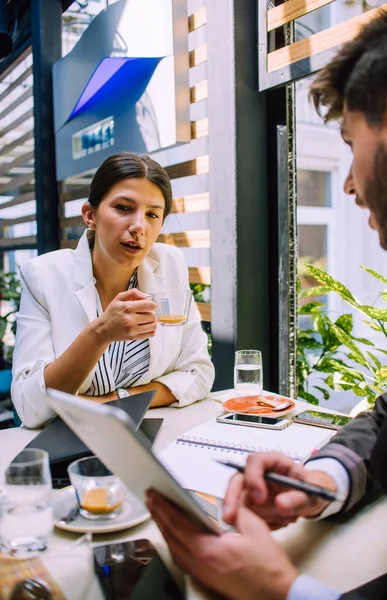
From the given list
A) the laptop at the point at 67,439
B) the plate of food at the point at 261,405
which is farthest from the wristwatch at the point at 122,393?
the plate of food at the point at 261,405

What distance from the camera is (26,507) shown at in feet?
2.91

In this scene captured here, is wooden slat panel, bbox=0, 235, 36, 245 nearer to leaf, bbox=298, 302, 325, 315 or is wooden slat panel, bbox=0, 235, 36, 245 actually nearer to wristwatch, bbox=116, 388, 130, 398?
leaf, bbox=298, 302, 325, 315

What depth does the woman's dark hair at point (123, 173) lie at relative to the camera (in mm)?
1926

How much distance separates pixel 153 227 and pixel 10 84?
398 cm

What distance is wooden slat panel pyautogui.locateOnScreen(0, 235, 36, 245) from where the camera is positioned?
4738 mm

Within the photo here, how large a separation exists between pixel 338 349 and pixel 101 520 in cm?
198

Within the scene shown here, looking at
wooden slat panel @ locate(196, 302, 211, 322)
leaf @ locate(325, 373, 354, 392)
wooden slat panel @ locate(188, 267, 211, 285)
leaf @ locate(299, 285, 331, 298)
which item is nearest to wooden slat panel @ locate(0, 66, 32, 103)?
wooden slat panel @ locate(188, 267, 211, 285)

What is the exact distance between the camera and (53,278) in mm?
1889

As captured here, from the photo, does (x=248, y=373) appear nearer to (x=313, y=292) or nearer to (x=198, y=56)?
(x=313, y=292)

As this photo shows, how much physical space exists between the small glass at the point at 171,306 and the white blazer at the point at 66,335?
0.25 metres

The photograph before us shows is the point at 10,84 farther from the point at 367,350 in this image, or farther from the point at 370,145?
the point at 370,145

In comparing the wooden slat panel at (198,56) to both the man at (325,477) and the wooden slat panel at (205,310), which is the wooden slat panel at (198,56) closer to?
Result: the wooden slat panel at (205,310)

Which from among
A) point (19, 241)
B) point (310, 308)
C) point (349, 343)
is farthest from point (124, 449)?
point (19, 241)

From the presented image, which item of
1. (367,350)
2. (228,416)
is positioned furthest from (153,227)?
(367,350)
